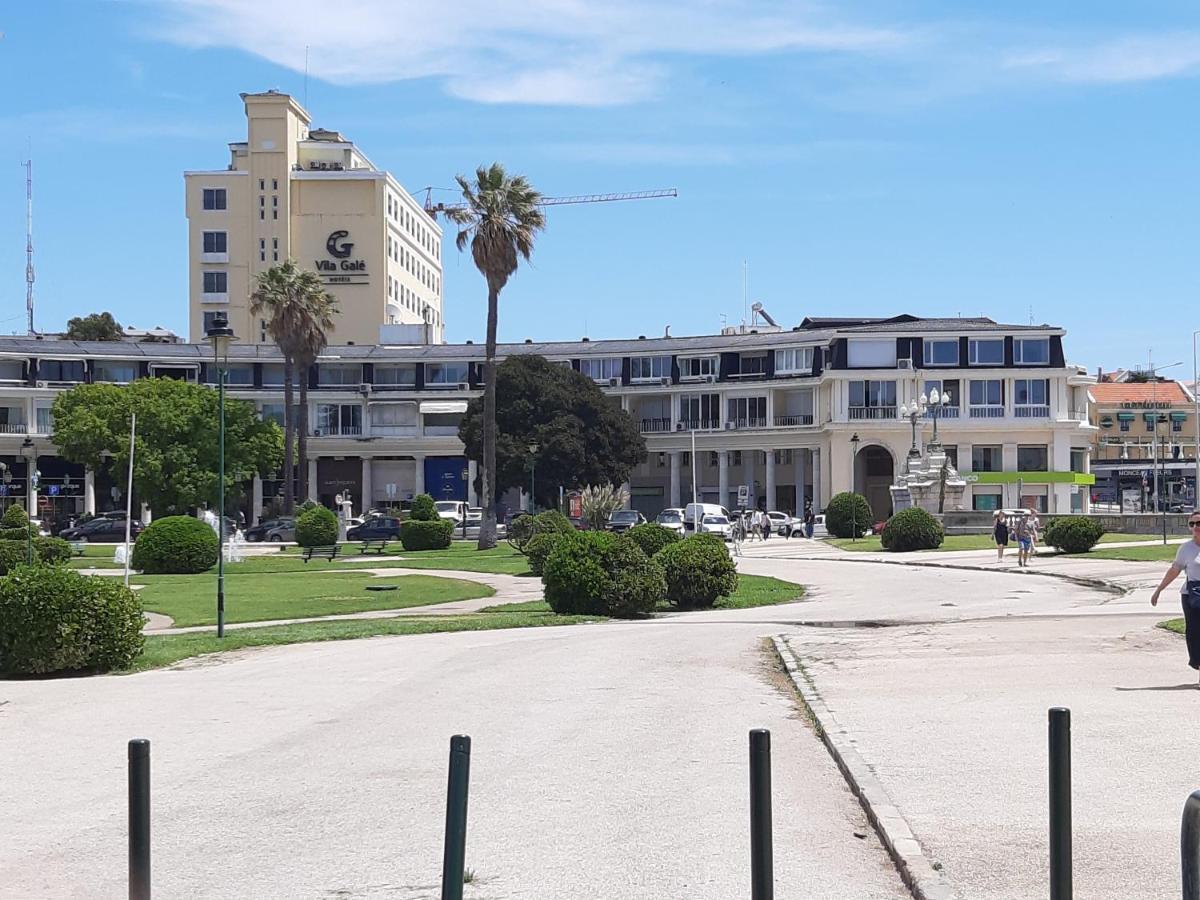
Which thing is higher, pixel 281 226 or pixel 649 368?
pixel 281 226

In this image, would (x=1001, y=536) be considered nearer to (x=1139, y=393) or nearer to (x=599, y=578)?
(x=599, y=578)

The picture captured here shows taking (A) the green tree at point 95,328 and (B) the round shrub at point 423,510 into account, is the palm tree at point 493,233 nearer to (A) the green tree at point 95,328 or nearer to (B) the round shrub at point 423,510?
(B) the round shrub at point 423,510

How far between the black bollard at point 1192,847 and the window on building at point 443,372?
309 feet

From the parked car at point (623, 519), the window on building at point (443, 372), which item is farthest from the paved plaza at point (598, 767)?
the window on building at point (443, 372)

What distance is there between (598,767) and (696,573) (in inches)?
746

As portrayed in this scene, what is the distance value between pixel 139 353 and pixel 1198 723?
90733 millimetres

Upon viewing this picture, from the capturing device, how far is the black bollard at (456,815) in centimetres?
527

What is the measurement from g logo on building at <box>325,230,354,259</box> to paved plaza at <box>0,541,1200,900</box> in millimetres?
98668

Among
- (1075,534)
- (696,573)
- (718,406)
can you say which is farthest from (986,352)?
(696,573)

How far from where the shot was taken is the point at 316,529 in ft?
198

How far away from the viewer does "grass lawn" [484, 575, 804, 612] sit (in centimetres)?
2994

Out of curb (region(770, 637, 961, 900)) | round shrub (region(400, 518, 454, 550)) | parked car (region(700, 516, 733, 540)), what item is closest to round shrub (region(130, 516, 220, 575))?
round shrub (region(400, 518, 454, 550))

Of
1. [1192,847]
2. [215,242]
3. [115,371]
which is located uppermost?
[215,242]

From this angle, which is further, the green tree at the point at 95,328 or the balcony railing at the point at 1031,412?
the green tree at the point at 95,328
